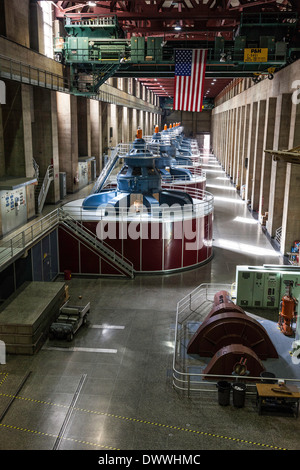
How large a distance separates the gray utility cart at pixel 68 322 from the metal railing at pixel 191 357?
320 centimetres

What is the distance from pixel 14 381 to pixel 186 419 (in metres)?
4.73

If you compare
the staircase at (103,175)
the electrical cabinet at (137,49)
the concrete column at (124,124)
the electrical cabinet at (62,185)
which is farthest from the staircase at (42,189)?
the concrete column at (124,124)

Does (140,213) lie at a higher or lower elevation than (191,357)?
higher

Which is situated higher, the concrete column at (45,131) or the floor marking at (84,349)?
the concrete column at (45,131)

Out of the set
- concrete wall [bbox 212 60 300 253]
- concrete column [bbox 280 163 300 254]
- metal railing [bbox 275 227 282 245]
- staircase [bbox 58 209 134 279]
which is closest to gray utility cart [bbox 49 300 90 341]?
staircase [bbox 58 209 134 279]

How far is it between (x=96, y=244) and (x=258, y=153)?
52.4 ft

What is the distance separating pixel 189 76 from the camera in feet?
70.8

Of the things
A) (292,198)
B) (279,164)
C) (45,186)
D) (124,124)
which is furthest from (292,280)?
(124,124)

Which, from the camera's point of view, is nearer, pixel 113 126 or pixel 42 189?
pixel 42 189

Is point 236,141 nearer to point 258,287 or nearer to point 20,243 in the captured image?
point 258,287

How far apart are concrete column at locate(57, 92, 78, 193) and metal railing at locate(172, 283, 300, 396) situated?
13897 millimetres

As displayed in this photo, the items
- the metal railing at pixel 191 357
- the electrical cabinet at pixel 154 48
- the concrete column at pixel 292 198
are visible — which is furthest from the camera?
the electrical cabinet at pixel 154 48

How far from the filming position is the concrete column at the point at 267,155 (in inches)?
1037

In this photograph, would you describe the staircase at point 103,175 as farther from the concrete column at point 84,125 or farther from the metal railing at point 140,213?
the concrete column at point 84,125
